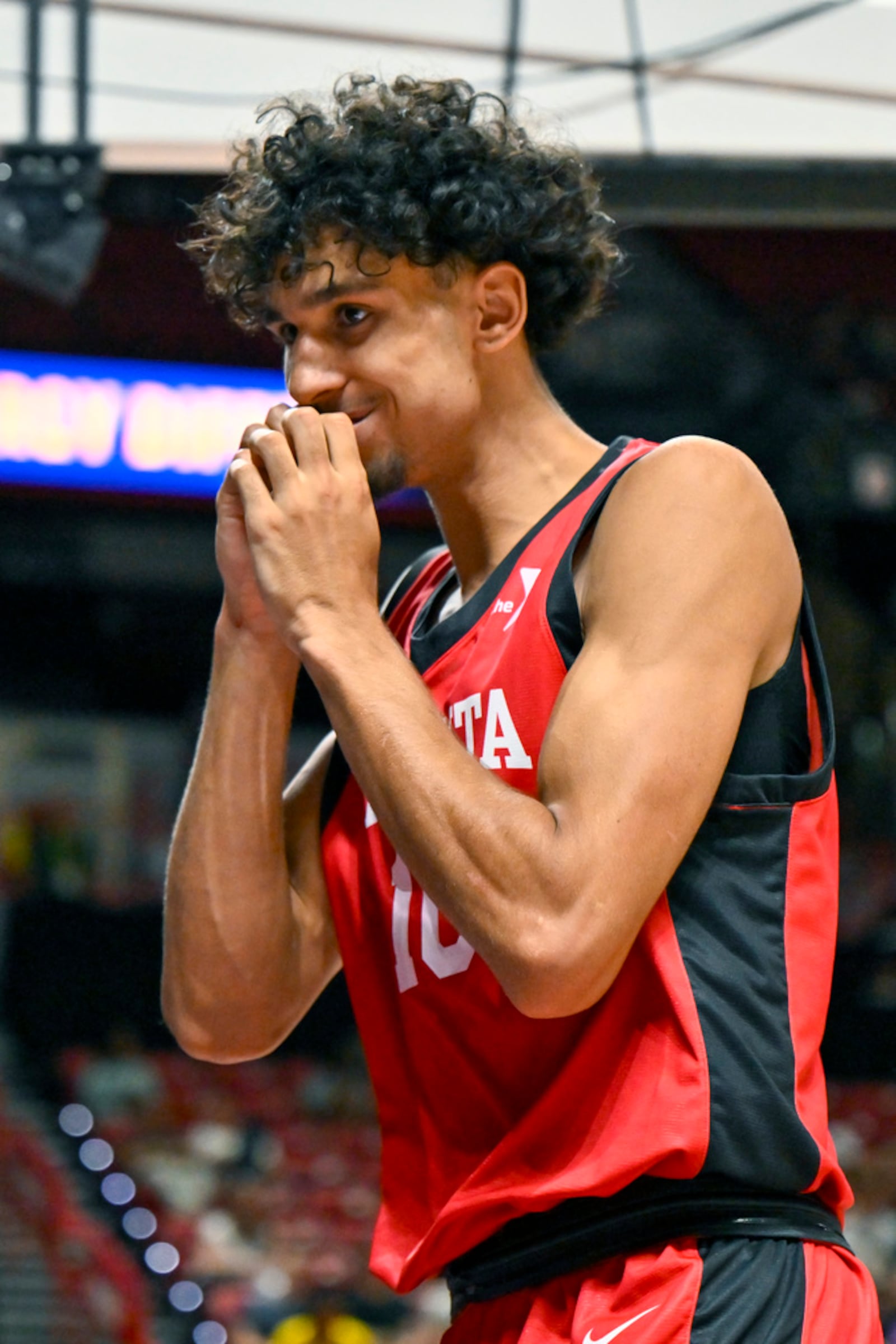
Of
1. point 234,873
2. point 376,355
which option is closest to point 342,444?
point 376,355

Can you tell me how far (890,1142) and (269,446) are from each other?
7.79 metres

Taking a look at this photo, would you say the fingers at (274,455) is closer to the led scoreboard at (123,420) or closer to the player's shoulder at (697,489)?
the player's shoulder at (697,489)

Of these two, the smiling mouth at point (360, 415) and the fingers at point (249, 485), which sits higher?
the smiling mouth at point (360, 415)

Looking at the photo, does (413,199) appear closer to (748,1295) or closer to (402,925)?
(402,925)

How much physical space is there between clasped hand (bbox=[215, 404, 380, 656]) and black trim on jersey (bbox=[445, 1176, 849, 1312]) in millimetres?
696

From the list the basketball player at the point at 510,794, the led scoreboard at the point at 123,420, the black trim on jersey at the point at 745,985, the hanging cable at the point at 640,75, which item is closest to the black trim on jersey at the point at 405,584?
the basketball player at the point at 510,794

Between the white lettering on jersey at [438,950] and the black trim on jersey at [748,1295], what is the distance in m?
0.41

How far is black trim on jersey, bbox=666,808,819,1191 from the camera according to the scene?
65.9 inches

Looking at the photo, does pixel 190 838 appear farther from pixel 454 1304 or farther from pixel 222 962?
pixel 454 1304

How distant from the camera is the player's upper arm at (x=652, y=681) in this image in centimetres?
159

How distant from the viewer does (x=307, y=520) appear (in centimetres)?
184

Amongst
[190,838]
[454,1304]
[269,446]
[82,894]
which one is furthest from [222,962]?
[82,894]

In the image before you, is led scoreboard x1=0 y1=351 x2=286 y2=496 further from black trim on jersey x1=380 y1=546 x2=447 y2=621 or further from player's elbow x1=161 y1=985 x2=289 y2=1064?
player's elbow x1=161 y1=985 x2=289 y2=1064

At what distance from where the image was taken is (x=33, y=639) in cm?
1120
